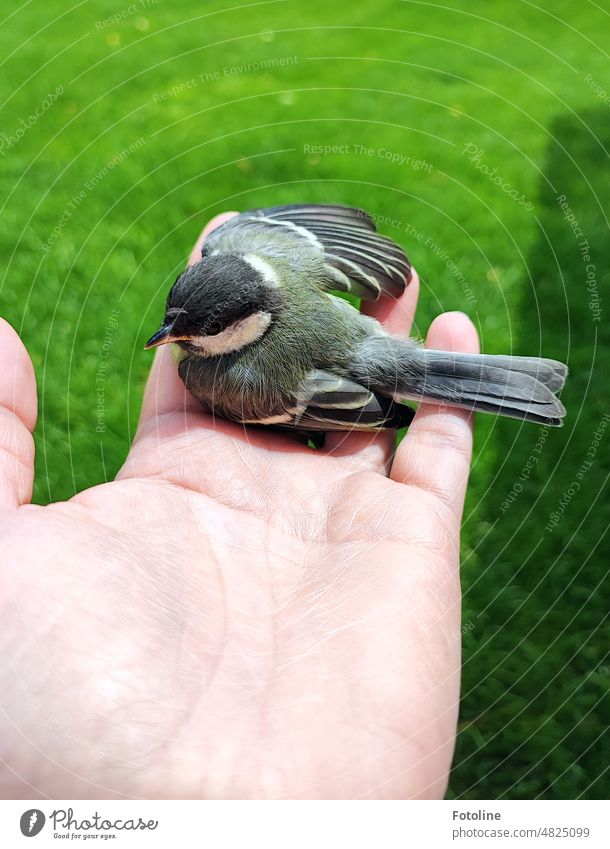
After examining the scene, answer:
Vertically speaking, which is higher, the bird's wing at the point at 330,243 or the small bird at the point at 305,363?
the bird's wing at the point at 330,243

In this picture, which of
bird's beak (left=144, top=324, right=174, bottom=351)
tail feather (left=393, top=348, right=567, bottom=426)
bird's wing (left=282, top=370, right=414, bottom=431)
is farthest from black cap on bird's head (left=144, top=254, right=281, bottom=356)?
tail feather (left=393, top=348, right=567, bottom=426)

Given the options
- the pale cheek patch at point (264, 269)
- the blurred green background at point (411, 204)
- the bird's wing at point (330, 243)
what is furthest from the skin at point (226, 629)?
the blurred green background at point (411, 204)

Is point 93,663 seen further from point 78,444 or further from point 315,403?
point 78,444

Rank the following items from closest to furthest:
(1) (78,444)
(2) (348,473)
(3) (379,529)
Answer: (3) (379,529)
(2) (348,473)
(1) (78,444)

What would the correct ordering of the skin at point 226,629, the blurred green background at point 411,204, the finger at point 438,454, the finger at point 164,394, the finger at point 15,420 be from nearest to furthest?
the skin at point 226,629 → the finger at point 15,420 → the finger at point 438,454 → the finger at point 164,394 → the blurred green background at point 411,204

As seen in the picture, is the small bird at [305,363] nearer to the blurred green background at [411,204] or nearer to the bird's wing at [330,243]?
the bird's wing at [330,243]

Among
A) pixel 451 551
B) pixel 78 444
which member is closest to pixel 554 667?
pixel 451 551
